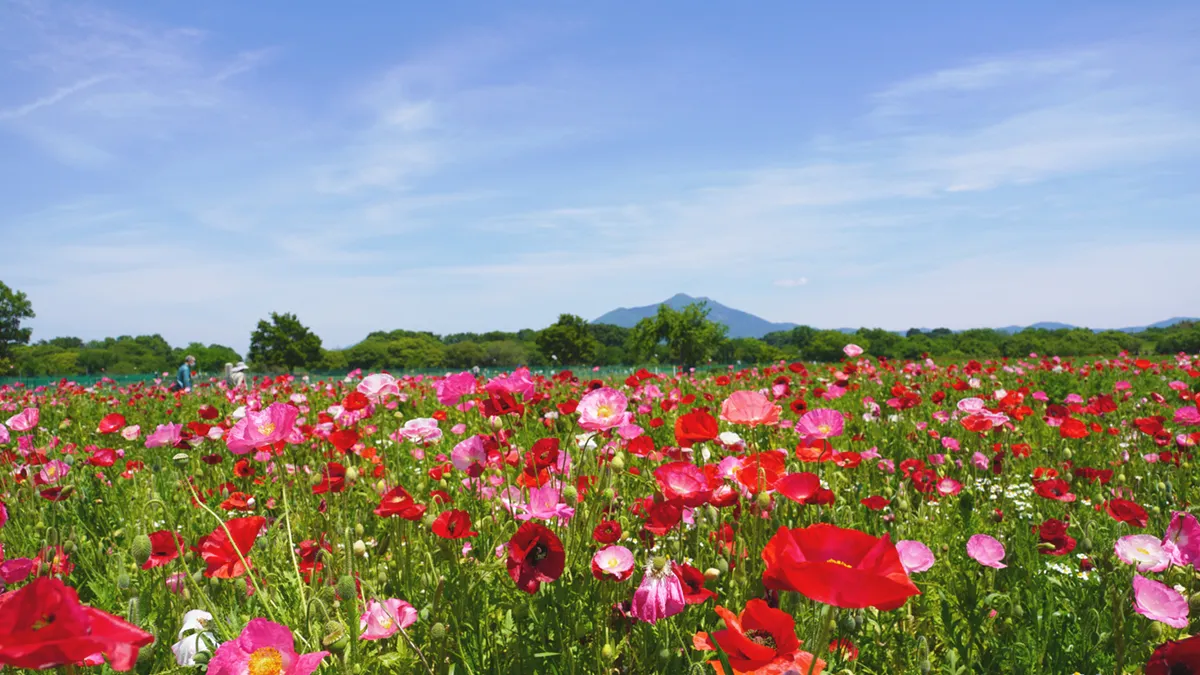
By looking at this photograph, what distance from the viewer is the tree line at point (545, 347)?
48375mm

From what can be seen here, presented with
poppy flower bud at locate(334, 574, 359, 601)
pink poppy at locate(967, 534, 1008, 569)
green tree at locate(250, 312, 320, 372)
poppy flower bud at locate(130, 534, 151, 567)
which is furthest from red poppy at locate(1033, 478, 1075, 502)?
green tree at locate(250, 312, 320, 372)

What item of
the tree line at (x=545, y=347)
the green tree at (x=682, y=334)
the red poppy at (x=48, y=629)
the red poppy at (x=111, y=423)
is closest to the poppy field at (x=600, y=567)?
the red poppy at (x=48, y=629)

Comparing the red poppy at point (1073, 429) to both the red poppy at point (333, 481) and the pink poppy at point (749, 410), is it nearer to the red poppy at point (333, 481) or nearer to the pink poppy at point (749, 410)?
the pink poppy at point (749, 410)

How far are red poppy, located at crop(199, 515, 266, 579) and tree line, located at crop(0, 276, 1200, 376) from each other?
39187mm

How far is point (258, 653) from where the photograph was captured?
1.32 meters

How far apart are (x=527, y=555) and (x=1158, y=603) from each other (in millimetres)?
1486

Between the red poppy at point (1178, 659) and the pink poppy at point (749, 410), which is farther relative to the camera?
the pink poppy at point (749, 410)

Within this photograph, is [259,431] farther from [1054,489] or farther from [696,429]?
[1054,489]

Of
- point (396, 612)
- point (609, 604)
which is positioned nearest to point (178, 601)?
point (396, 612)

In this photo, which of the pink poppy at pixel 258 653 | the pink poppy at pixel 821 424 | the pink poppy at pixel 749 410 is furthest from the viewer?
the pink poppy at pixel 821 424

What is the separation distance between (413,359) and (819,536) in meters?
103

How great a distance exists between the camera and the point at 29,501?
Answer: 328 centimetres

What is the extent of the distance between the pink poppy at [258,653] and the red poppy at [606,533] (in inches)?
33.7

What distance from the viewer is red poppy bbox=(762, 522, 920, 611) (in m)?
0.88
